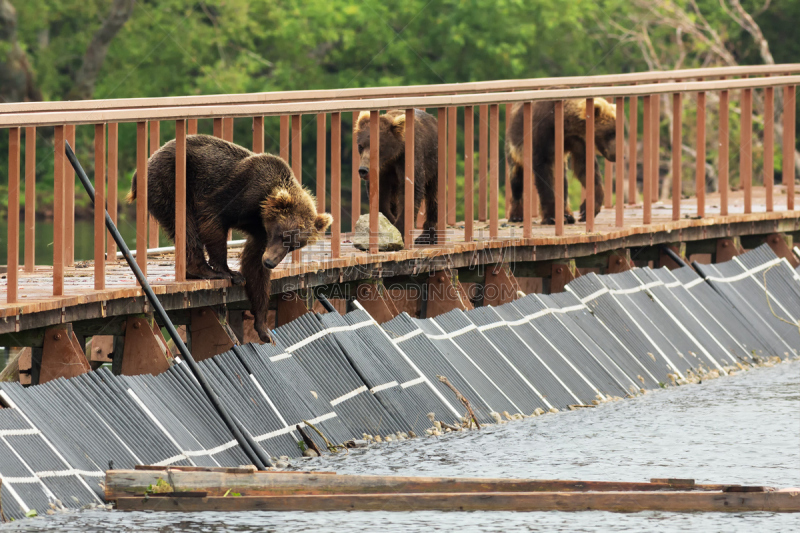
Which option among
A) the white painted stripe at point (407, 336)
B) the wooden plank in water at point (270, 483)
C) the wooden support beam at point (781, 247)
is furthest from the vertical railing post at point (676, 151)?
the wooden plank in water at point (270, 483)

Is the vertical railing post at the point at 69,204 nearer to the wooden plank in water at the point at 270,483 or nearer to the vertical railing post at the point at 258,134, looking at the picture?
the vertical railing post at the point at 258,134

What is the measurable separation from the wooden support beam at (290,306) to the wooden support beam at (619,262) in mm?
4822

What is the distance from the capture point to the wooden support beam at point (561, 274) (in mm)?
14727

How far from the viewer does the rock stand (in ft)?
41.1

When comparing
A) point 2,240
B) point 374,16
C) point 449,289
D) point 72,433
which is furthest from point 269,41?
point 72,433

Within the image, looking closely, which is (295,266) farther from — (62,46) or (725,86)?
(62,46)

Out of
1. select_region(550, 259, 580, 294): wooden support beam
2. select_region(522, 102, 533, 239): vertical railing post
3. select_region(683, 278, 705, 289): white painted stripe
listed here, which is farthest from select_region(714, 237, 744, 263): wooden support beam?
select_region(522, 102, 533, 239): vertical railing post

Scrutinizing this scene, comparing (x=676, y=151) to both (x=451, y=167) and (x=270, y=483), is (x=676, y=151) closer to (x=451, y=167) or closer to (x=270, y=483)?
(x=451, y=167)

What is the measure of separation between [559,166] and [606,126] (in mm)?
1440

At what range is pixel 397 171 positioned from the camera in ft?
43.8

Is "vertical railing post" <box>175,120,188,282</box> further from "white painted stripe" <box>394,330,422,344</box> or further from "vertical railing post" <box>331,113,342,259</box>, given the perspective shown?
"white painted stripe" <box>394,330,422,344</box>

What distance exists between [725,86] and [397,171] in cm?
496

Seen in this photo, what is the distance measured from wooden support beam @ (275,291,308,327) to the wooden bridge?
0.01 m

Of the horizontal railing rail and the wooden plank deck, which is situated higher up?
the horizontal railing rail
